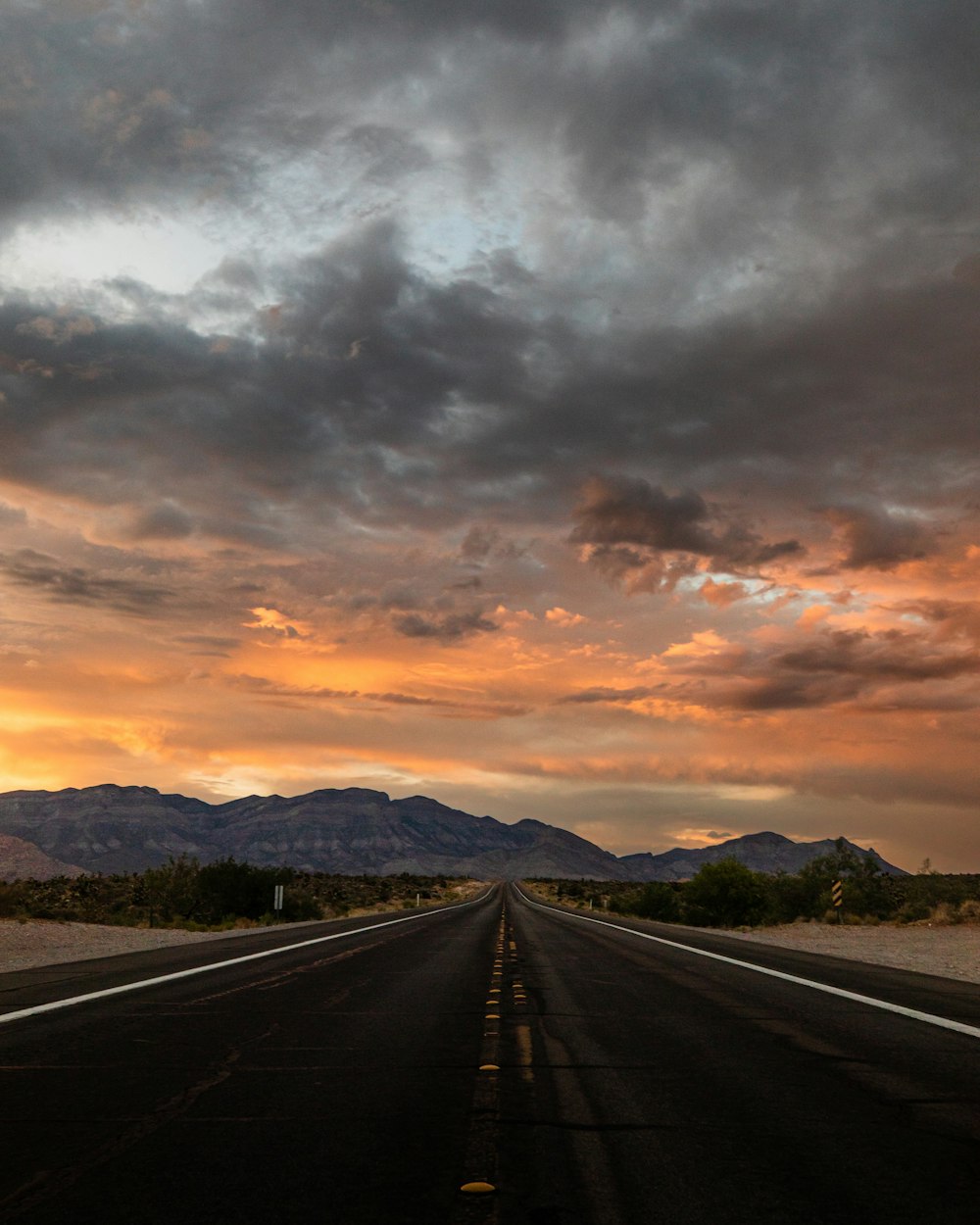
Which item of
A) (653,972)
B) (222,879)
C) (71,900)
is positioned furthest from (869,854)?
(653,972)

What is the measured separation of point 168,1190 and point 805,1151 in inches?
108

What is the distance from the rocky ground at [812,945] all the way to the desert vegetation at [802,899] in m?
8.34

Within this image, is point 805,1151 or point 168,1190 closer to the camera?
point 168,1190

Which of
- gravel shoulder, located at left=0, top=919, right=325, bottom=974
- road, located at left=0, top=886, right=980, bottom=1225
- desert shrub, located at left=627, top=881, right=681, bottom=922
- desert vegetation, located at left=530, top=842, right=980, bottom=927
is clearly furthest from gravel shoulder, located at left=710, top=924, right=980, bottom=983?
gravel shoulder, located at left=0, top=919, right=325, bottom=974

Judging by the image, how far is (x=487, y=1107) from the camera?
503 centimetres

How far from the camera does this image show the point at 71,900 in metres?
44.1

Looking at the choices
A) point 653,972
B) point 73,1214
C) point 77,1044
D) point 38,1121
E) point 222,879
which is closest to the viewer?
point 73,1214

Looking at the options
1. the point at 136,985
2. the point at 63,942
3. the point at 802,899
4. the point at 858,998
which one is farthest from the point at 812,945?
the point at 802,899

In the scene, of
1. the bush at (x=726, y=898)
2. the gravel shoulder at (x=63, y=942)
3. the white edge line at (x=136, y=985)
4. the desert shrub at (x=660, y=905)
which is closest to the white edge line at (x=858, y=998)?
the white edge line at (x=136, y=985)

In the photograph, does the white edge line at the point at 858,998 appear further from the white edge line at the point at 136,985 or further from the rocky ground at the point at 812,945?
the white edge line at the point at 136,985

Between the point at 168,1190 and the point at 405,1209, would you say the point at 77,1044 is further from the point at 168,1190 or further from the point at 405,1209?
the point at 405,1209

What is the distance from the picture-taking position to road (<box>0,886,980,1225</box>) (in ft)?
11.8

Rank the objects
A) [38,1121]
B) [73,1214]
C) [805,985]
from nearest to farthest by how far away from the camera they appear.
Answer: [73,1214]
[38,1121]
[805,985]

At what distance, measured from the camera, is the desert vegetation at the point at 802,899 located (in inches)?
1678
